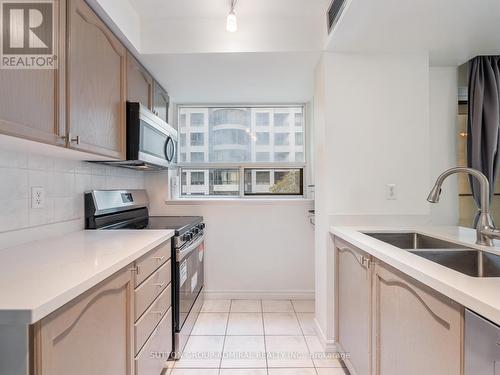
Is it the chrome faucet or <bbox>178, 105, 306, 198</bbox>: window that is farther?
<bbox>178, 105, 306, 198</bbox>: window

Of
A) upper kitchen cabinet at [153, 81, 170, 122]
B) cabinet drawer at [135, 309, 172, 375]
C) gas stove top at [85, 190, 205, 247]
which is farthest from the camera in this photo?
upper kitchen cabinet at [153, 81, 170, 122]

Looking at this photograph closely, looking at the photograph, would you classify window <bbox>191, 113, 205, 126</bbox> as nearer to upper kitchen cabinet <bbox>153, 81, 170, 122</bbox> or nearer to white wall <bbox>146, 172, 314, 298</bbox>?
upper kitchen cabinet <bbox>153, 81, 170, 122</bbox>

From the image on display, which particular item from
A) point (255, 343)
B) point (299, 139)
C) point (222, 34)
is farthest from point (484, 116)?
point (255, 343)

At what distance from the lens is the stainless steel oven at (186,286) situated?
1.86 meters

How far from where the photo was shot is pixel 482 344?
708 mm

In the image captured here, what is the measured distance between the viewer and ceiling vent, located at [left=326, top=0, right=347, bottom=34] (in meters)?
1.55

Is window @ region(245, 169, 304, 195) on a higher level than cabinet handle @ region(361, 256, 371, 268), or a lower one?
higher

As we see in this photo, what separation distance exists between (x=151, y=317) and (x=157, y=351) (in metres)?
0.25

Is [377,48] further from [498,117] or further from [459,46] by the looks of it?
[498,117]

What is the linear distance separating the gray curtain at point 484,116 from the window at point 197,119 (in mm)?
2464

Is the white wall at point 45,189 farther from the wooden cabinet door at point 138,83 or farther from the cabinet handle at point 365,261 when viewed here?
the cabinet handle at point 365,261

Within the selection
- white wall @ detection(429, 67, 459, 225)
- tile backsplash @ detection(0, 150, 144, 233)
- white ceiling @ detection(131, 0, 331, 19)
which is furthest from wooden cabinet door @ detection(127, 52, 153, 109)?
white wall @ detection(429, 67, 459, 225)

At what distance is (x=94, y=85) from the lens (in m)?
1.49

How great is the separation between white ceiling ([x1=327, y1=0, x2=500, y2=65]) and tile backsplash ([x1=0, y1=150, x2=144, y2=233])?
6.09 ft
